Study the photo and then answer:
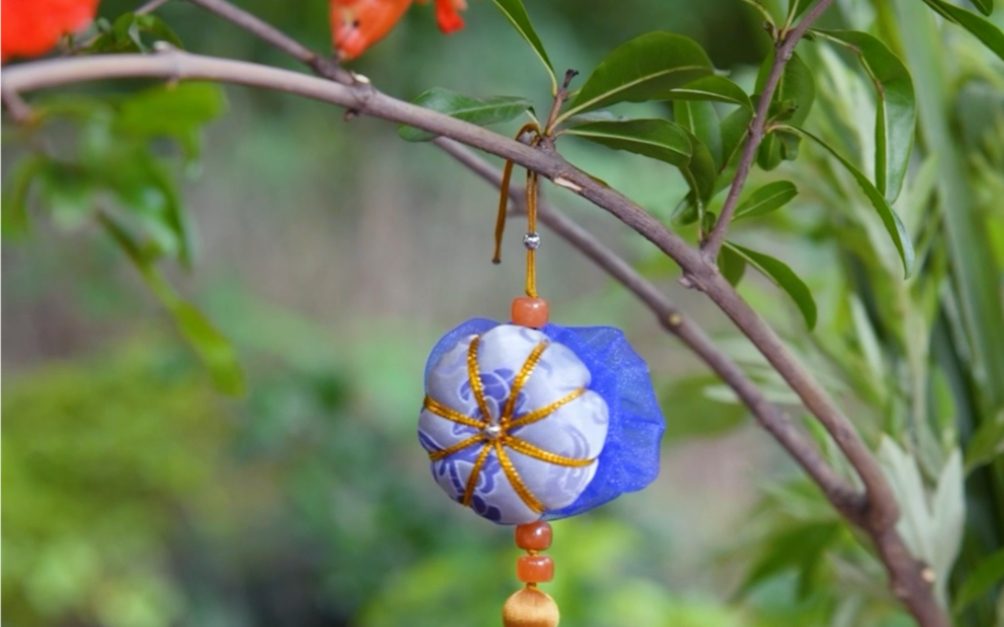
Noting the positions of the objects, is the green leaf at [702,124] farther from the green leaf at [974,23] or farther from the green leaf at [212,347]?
the green leaf at [212,347]

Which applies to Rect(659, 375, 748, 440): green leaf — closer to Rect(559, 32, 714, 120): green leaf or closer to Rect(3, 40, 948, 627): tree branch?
Rect(3, 40, 948, 627): tree branch

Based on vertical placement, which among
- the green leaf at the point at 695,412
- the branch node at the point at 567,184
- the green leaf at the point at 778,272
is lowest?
the green leaf at the point at 695,412

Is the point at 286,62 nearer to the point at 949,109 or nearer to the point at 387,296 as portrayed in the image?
the point at 387,296

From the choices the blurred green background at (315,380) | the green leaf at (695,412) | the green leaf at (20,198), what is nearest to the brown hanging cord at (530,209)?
the green leaf at (20,198)

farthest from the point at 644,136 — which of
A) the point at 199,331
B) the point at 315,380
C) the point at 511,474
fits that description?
the point at 315,380

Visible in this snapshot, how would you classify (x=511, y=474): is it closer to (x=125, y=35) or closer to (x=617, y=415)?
(x=617, y=415)
